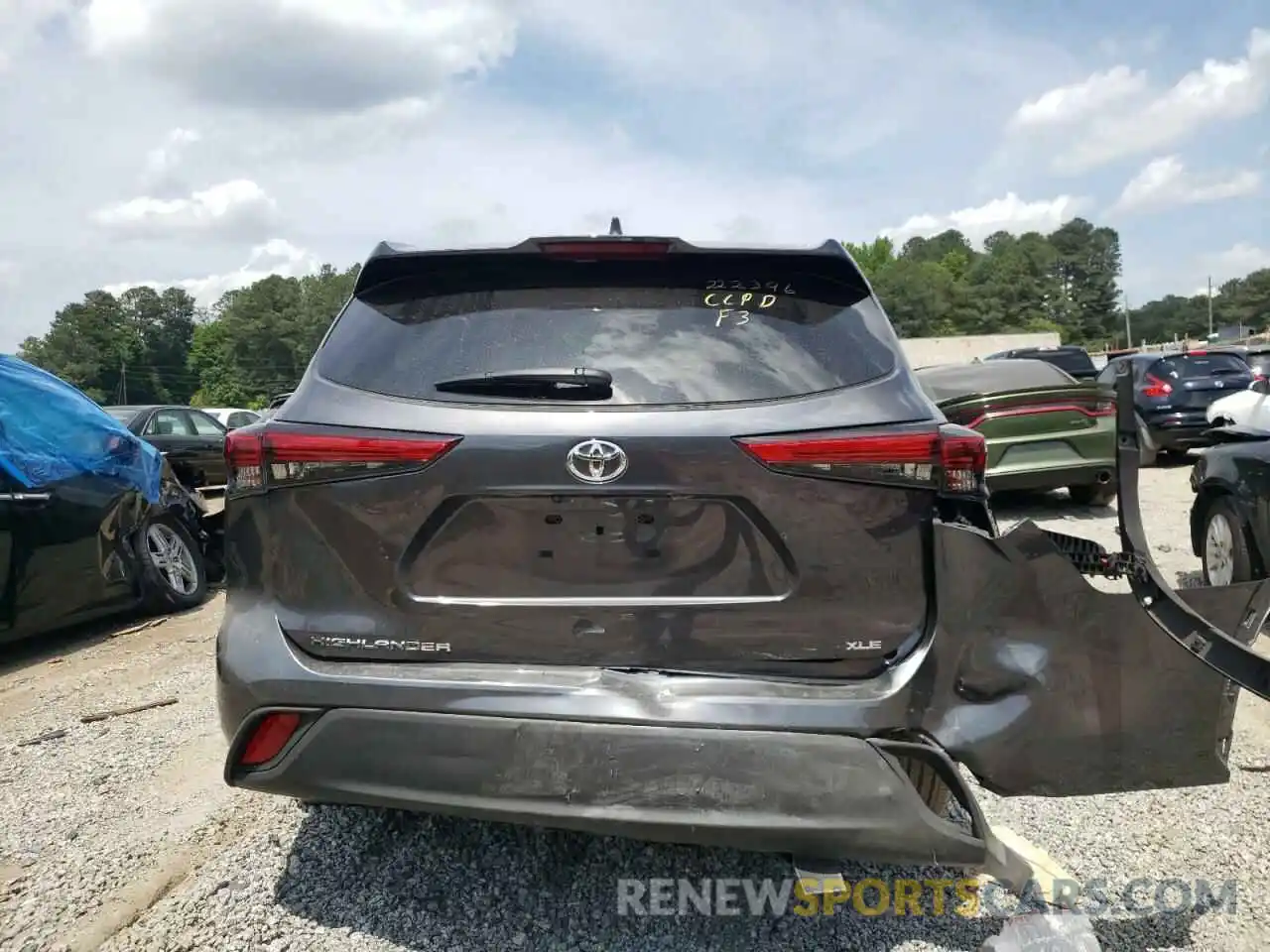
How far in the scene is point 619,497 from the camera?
7.02ft

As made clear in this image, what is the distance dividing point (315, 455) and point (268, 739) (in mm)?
728

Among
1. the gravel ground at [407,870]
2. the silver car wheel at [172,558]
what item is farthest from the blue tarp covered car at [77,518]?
the gravel ground at [407,870]

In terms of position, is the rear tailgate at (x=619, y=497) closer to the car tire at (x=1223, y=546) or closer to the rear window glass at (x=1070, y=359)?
the car tire at (x=1223, y=546)

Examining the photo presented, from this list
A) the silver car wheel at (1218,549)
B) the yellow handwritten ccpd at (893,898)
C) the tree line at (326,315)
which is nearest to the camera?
the yellow handwritten ccpd at (893,898)

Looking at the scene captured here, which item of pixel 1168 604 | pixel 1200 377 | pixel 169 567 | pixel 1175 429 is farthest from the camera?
pixel 1200 377

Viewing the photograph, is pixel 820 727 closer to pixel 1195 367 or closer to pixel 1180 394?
pixel 1180 394

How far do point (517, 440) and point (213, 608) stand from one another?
17.4ft

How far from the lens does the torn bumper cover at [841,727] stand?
202 cm

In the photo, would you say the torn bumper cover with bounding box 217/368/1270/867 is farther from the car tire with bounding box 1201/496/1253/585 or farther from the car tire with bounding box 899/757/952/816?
the car tire with bounding box 1201/496/1253/585

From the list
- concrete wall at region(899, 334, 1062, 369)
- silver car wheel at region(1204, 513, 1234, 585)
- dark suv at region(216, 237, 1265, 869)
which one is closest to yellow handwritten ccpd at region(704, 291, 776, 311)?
dark suv at region(216, 237, 1265, 869)

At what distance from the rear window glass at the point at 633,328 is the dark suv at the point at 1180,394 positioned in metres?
11.4

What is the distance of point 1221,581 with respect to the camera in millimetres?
5297

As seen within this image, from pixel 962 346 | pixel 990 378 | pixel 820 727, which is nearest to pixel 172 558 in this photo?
pixel 820 727

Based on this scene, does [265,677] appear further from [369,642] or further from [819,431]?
[819,431]
